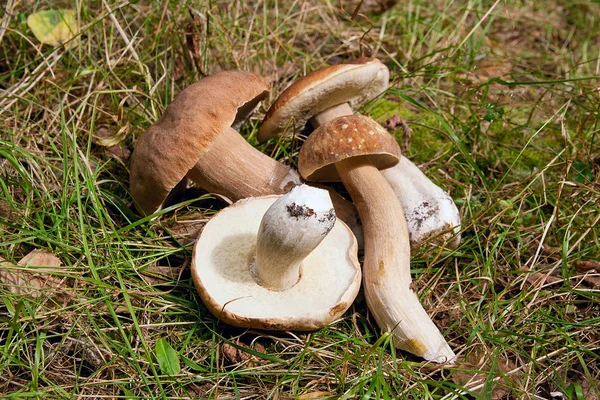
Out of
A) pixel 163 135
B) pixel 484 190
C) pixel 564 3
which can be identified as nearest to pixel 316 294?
pixel 163 135

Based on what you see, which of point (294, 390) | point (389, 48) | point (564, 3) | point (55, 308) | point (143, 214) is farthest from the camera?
point (564, 3)

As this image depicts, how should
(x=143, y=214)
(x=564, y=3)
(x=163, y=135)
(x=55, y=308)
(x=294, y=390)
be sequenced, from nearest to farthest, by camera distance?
(x=294, y=390) < (x=55, y=308) < (x=163, y=135) < (x=143, y=214) < (x=564, y=3)

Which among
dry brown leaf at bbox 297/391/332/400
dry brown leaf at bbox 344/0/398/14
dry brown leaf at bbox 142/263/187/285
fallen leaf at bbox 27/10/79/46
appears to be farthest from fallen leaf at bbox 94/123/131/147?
dry brown leaf at bbox 344/0/398/14

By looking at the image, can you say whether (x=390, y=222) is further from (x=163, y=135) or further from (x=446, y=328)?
(x=163, y=135)

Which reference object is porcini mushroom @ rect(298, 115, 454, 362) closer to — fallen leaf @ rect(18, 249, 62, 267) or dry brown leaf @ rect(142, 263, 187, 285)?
dry brown leaf @ rect(142, 263, 187, 285)

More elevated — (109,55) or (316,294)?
(109,55)

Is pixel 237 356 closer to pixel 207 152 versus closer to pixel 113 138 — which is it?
pixel 207 152

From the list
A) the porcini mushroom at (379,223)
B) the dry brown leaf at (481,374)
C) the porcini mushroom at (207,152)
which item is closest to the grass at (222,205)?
the dry brown leaf at (481,374)
